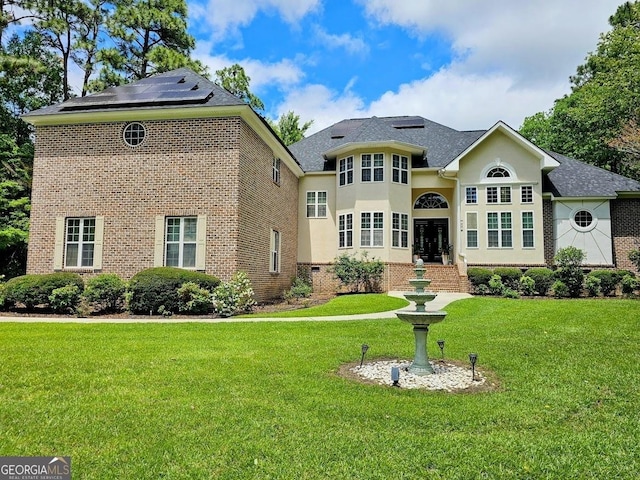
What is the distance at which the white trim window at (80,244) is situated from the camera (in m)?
14.5

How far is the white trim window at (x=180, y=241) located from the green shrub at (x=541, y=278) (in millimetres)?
13528

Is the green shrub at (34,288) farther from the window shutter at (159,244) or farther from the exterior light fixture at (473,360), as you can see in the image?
the exterior light fixture at (473,360)

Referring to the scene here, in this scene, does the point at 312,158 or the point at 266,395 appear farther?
A: the point at 312,158

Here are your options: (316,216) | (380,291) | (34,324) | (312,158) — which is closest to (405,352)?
(34,324)

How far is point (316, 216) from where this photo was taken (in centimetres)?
2214

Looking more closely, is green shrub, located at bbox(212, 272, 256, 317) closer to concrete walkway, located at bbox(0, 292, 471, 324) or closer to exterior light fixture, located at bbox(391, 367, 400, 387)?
concrete walkway, located at bbox(0, 292, 471, 324)

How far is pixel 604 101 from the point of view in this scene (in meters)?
27.1

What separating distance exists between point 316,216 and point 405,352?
1503cm

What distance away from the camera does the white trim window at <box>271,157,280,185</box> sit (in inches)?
703

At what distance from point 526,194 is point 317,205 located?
9.98 meters

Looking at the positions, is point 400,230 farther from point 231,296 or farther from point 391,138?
point 231,296

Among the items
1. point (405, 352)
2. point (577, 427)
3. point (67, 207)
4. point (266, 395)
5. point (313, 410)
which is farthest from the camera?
point (67, 207)

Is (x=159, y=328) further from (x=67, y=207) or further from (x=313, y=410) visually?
(x=67, y=207)

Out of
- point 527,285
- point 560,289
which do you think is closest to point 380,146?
point 527,285
